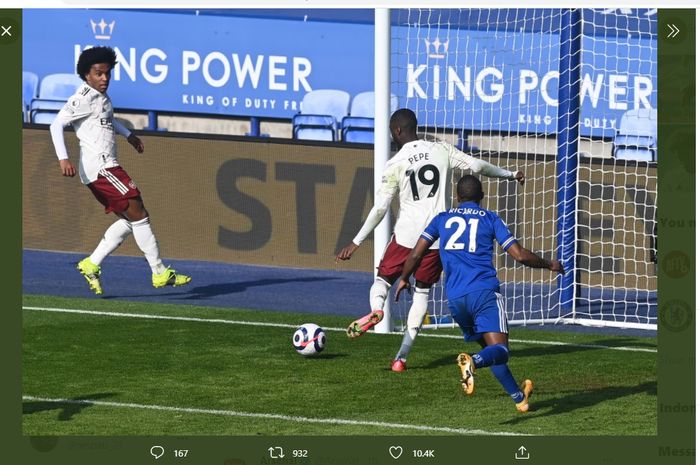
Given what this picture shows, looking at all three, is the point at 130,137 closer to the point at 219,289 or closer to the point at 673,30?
the point at 219,289

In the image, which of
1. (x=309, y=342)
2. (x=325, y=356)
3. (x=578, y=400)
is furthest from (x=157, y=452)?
(x=325, y=356)

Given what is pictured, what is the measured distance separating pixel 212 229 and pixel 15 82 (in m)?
12.3

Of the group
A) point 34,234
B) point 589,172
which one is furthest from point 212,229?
point 589,172

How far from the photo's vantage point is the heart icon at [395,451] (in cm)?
599

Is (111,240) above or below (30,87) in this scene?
below

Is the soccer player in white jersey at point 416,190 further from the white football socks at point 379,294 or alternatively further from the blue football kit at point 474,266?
the blue football kit at point 474,266

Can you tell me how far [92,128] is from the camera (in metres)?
14.8

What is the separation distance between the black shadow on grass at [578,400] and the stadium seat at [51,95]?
13.5m

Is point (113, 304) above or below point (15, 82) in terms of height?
below

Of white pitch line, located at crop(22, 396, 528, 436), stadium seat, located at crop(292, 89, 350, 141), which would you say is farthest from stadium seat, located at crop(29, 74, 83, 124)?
white pitch line, located at crop(22, 396, 528, 436)

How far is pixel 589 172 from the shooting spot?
1686 centimetres

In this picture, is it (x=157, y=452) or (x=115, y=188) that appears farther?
(x=115, y=188)

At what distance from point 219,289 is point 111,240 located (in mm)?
1815

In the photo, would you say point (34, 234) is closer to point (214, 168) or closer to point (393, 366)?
point (214, 168)
